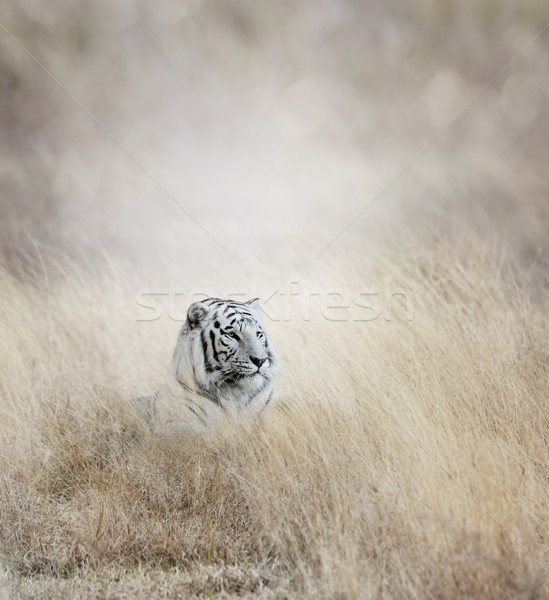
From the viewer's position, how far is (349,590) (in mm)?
3000

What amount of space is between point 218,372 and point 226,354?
136 mm

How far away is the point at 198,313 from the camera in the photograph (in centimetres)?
449

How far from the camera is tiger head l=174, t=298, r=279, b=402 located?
4.37 meters

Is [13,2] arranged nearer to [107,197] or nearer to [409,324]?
[107,197]

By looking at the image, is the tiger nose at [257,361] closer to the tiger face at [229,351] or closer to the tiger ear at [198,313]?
the tiger face at [229,351]

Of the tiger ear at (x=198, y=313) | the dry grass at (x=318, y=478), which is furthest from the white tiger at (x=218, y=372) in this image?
the dry grass at (x=318, y=478)

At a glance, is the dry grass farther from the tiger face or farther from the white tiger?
the tiger face

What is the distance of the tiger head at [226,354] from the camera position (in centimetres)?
437

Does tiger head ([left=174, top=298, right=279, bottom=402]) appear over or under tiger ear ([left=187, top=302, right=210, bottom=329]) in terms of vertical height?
under

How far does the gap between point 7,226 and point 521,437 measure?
11.3m

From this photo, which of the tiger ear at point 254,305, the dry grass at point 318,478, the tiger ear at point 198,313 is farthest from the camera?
the tiger ear at point 254,305

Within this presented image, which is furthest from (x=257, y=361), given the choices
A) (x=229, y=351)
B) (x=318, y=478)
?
(x=318, y=478)

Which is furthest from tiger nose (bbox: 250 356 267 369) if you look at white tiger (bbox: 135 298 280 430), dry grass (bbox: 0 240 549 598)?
dry grass (bbox: 0 240 549 598)

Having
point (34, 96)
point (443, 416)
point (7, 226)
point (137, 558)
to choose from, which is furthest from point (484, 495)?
point (34, 96)
